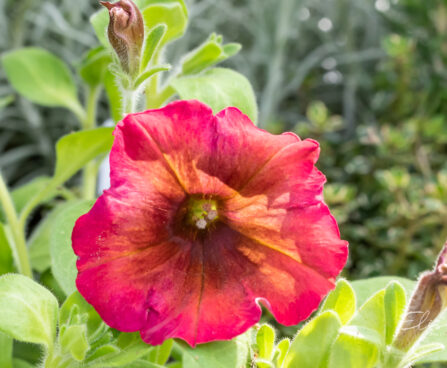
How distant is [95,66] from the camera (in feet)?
2.47

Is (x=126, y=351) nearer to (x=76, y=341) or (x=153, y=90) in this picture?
(x=76, y=341)

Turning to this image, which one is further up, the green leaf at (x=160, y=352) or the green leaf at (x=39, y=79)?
the green leaf at (x=39, y=79)

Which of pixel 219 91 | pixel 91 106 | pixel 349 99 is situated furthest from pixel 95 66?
pixel 349 99

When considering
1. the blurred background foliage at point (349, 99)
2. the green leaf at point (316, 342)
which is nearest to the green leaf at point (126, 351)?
the green leaf at point (316, 342)

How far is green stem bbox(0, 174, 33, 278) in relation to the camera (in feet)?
1.91

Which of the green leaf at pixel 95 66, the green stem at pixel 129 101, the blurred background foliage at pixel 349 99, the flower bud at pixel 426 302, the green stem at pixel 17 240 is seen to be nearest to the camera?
the flower bud at pixel 426 302

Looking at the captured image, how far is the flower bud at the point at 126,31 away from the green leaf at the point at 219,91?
5cm

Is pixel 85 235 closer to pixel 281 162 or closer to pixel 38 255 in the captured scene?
pixel 281 162

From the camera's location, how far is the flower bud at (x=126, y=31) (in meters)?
0.42

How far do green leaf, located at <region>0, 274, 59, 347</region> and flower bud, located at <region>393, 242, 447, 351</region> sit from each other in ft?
0.87

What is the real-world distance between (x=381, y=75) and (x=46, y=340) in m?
1.48

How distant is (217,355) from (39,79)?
→ 59cm

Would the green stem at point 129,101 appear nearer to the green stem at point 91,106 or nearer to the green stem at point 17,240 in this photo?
the green stem at point 17,240

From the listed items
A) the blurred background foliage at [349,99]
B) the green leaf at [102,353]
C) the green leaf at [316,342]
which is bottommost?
the blurred background foliage at [349,99]
